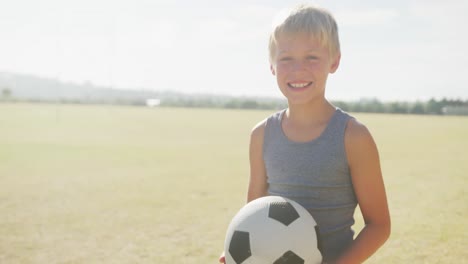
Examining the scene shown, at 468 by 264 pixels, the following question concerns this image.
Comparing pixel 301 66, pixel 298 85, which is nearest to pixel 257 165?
pixel 298 85

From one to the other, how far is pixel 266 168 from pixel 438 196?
6.09 metres

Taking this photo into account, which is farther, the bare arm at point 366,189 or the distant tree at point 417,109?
the distant tree at point 417,109

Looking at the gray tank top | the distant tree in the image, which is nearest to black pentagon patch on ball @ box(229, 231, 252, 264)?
the gray tank top

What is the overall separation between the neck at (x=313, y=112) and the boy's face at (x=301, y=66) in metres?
0.06

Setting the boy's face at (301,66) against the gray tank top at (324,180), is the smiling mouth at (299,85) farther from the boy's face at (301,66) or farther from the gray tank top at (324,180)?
A: the gray tank top at (324,180)

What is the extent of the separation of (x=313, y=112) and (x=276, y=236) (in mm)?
711

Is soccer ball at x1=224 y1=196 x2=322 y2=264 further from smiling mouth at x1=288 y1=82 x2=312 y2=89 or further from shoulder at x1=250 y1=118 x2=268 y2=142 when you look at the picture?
smiling mouth at x1=288 y1=82 x2=312 y2=89

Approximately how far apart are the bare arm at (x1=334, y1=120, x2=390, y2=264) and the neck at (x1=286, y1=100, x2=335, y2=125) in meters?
0.18

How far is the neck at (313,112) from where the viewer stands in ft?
7.70

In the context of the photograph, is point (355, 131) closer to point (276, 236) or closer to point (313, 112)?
point (313, 112)

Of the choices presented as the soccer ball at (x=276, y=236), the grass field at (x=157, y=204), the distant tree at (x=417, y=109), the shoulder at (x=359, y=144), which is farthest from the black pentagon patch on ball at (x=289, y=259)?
the distant tree at (x=417, y=109)

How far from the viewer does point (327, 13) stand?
230 centimetres

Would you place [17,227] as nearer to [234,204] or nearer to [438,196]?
[234,204]

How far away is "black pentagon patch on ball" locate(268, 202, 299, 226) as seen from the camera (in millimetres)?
2127
